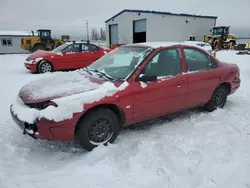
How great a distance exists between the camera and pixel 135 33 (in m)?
25.6

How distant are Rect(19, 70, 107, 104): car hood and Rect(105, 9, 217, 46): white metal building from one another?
2116cm

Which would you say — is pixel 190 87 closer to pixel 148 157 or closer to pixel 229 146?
pixel 229 146

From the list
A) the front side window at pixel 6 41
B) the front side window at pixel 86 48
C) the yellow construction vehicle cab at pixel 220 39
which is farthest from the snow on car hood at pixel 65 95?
the front side window at pixel 6 41

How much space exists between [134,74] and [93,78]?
700 mm

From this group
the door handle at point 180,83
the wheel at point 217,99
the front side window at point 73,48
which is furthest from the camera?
the front side window at point 73,48

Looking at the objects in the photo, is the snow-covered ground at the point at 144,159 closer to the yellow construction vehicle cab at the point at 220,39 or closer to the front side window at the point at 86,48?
the front side window at the point at 86,48

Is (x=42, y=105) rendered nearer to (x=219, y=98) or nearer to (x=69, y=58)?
(x=219, y=98)

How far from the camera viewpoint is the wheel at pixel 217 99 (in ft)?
15.1

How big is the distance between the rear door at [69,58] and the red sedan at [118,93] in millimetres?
6352

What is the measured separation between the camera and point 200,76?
4176 mm

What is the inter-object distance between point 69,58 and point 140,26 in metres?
16.7

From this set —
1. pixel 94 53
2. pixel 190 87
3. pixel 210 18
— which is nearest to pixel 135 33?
pixel 210 18

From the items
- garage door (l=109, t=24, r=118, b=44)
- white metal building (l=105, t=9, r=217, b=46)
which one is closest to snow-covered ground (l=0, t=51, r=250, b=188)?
white metal building (l=105, t=9, r=217, b=46)

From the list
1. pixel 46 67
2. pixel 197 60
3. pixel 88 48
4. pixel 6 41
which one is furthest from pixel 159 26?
pixel 6 41
